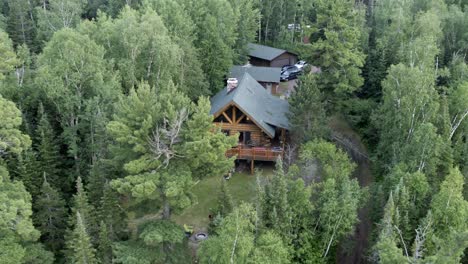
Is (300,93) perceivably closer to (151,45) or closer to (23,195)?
(151,45)

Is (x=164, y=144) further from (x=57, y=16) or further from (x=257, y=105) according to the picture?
(x=57, y=16)

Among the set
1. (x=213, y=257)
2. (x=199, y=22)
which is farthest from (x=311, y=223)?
(x=199, y=22)

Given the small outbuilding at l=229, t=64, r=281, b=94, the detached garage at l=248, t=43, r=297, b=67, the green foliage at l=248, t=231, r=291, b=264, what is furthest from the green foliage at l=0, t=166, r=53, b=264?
the detached garage at l=248, t=43, r=297, b=67

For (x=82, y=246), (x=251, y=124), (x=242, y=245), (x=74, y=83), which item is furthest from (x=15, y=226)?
(x=251, y=124)

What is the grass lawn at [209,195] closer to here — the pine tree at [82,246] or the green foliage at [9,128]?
the pine tree at [82,246]

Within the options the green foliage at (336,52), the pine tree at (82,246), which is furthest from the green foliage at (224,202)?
the green foliage at (336,52)

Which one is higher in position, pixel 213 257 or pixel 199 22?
pixel 199 22
